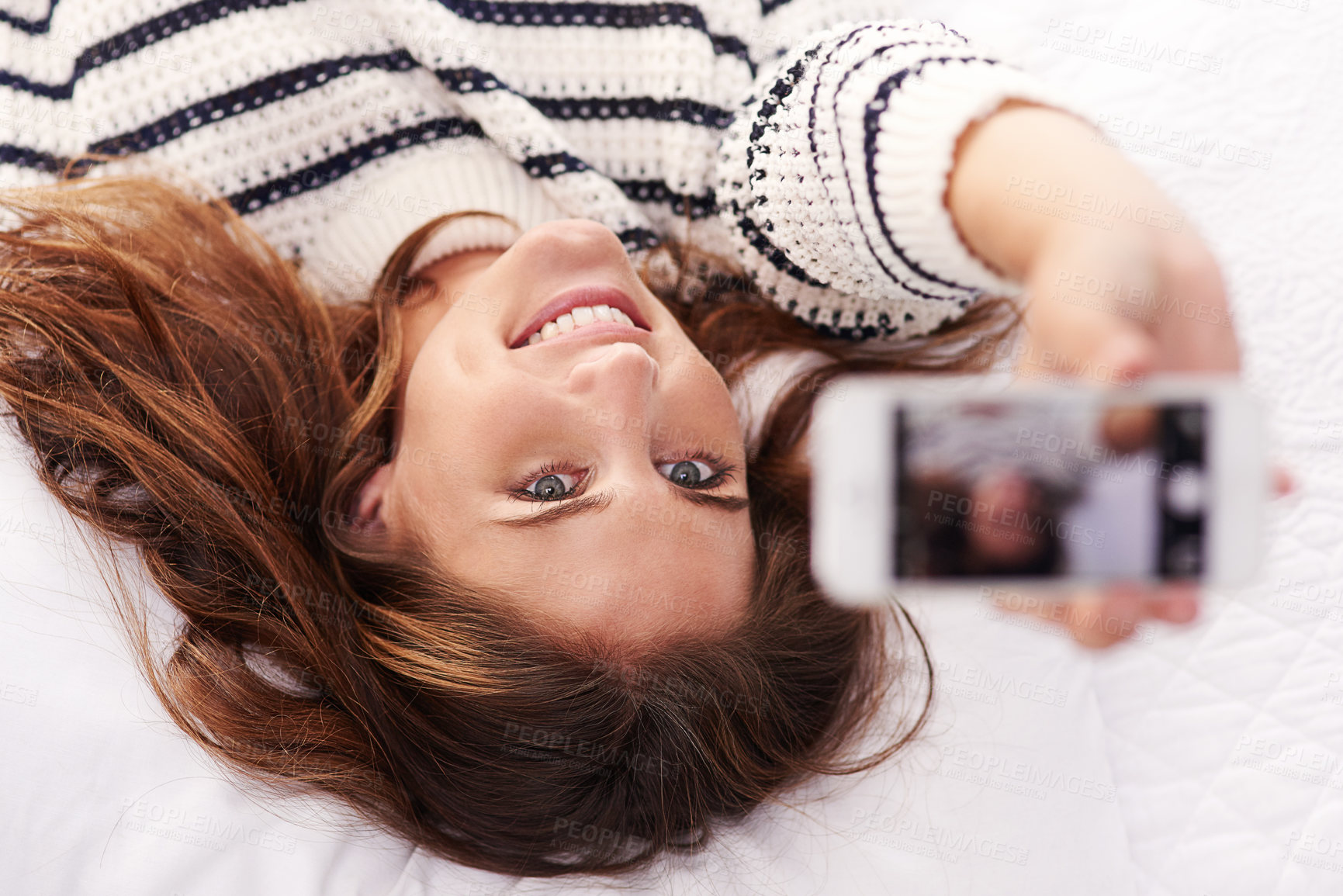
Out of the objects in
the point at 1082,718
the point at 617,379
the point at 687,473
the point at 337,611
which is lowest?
the point at 1082,718

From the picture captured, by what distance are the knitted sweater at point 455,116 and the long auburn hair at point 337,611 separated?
0.08m

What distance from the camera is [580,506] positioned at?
725 millimetres

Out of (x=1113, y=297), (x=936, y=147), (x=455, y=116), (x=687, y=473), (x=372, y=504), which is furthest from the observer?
(x=455, y=116)

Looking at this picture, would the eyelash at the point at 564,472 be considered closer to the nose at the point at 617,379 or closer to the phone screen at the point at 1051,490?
the nose at the point at 617,379

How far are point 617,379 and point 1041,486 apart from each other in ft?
1.15

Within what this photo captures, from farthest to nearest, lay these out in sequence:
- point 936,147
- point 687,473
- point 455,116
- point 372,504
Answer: point 455,116, point 372,504, point 687,473, point 936,147

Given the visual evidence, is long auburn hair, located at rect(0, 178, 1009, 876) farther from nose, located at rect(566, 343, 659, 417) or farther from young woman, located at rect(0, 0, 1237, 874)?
nose, located at rect(566, 343, 659, 417)

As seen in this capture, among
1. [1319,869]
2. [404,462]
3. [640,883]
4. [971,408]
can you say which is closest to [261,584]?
[404,462]

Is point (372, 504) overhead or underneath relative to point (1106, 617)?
underneath

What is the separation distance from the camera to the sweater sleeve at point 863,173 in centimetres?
70

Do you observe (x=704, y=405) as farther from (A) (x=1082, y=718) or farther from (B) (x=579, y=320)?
(A) (x=1082, y=718)

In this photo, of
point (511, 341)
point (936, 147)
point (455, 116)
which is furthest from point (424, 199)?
point (936, 147)

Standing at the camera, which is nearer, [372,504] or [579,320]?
[579,320]

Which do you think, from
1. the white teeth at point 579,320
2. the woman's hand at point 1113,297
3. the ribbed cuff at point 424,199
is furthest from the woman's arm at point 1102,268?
the ribbed cuff at point 424,199
